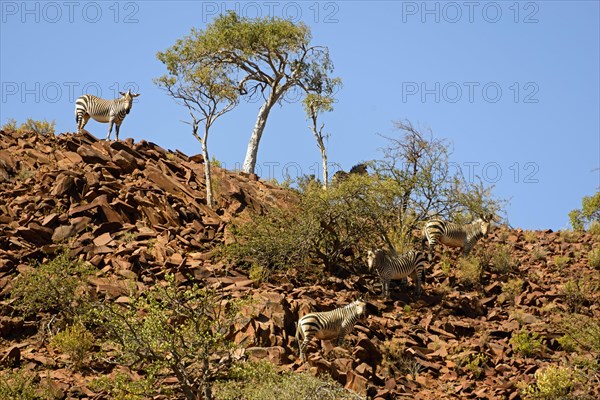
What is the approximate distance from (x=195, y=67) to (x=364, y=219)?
12.6 m

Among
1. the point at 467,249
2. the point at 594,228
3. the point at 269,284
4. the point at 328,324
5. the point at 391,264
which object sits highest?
the point at 594,228

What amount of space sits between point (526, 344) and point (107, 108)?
17.3 meters

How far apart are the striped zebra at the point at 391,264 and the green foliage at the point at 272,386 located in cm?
695

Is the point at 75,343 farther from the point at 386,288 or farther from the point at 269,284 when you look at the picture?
the point at 386,288

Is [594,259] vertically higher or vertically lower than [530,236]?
lower

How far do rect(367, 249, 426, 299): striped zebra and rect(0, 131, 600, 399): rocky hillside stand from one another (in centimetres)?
73

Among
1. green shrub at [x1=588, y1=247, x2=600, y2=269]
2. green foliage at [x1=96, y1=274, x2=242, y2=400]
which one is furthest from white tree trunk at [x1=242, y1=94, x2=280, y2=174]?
green foliage at [x1=96, y1=274, x2=242, y2=400]

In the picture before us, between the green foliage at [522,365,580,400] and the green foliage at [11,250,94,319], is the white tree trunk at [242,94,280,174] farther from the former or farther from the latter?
the green foliage at [522,365,580,400]

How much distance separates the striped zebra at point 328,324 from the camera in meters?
21.7

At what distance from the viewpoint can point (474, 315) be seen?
26.8 m

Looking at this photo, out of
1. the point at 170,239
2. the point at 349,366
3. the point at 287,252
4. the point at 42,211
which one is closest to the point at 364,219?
the point at 287,252

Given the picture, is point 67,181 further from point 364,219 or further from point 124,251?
point 364,219

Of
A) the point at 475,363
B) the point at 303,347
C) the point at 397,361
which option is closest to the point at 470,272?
the point at 475,363

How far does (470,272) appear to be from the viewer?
28453 mm
